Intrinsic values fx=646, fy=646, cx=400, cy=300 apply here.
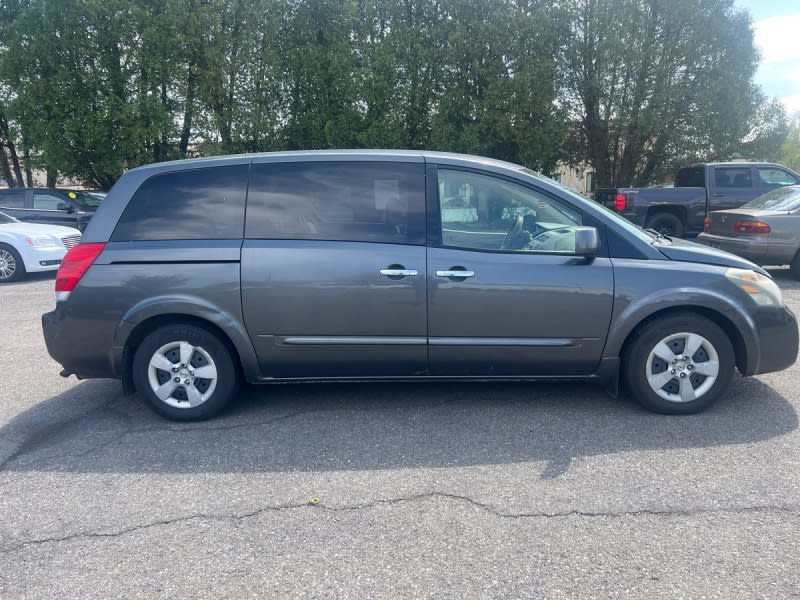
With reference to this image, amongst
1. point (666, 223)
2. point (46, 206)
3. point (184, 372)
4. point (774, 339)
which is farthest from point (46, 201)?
point (774, 339)

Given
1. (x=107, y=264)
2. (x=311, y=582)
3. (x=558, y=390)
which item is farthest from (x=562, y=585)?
(x=107, y=264)

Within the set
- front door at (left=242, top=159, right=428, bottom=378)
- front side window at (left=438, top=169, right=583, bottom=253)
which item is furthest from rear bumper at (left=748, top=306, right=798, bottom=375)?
front door at (left=242, top=159, right=428, bottom=378)

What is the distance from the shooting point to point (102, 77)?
1714 cm

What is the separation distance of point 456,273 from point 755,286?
78.7 inches

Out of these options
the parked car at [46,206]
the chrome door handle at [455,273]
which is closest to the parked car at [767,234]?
the chrome door handle at [455,273]

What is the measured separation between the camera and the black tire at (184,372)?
427 cm

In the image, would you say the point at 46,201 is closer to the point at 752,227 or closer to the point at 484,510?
the point at 752,227

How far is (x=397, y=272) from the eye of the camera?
415cm

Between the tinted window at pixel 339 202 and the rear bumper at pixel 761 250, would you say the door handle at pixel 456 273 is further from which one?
the rear bumper at pixel 761 250

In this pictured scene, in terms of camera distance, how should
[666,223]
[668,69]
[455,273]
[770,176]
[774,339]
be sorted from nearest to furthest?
[455,273], [774,339], [770,176], [666,223], [668,69]

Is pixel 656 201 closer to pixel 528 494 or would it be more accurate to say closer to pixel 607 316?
pixel 607 316

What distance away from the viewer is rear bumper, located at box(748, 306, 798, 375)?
14.0ft

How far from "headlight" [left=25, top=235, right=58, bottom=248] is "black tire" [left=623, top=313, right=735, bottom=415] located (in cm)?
1057

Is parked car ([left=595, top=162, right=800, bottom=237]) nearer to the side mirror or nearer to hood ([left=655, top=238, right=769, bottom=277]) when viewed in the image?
hood ([left=655, top=238, right=769, bottom=277])
